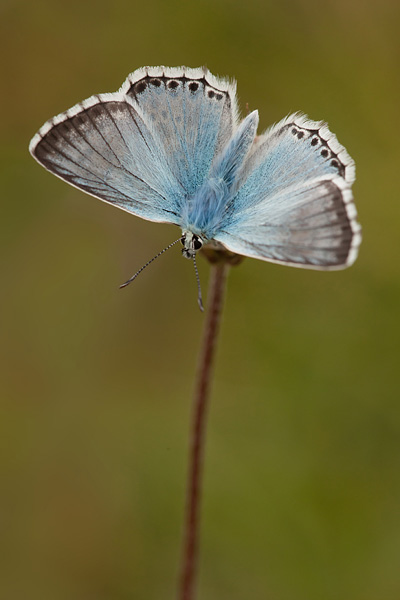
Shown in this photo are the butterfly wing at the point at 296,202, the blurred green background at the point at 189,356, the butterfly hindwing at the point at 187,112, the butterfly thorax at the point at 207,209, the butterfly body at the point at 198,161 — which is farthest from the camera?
the blurred green background at the point at 189,356

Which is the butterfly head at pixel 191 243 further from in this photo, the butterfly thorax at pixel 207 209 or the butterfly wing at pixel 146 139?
the butterfly wing at pixel 146 139

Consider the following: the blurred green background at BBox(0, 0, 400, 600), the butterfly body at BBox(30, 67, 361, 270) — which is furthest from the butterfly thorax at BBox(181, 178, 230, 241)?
the blurred green background at BBox(0, 0, 400, 600)

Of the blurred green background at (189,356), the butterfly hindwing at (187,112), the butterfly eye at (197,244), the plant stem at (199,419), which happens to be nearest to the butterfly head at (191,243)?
the butterfly eye at (197,244)

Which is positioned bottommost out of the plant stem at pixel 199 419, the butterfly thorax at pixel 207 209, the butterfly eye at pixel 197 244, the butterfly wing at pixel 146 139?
the plant stem at pixel 199 419

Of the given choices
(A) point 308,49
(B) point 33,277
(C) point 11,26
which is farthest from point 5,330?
(A) point 308,49

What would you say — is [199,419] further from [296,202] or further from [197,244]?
[296,202]

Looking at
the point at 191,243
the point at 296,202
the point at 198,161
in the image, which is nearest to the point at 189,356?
the point at 198,161

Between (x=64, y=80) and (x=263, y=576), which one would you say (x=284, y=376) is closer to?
(x=263, y=576)

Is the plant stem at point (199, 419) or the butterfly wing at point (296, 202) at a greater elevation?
the butterfly wing at point (296, 202)
